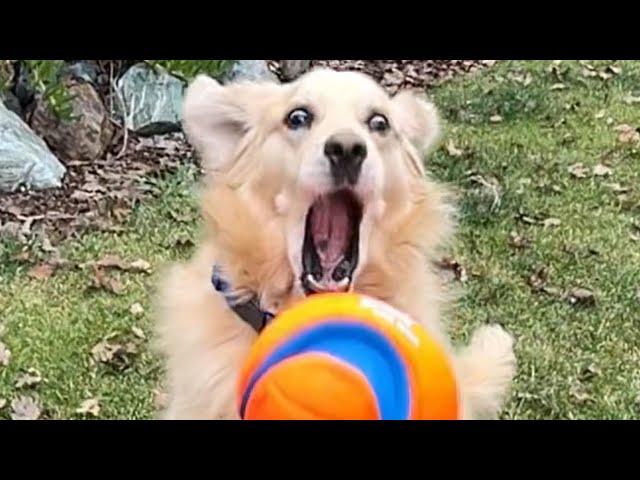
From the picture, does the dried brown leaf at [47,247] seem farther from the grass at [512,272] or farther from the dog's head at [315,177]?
the dog's head at [315,177]

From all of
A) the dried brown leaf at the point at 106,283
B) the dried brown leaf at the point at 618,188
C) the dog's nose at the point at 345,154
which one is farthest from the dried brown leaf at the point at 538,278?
the dog's nose at the point at 345,154

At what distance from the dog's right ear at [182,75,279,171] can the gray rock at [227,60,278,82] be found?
358 cm

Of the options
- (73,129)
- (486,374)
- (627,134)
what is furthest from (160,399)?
(627,134)

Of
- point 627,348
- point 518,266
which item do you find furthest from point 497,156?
point 627,348

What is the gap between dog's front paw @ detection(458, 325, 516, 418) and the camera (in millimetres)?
3797

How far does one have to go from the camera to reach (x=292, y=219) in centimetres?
351

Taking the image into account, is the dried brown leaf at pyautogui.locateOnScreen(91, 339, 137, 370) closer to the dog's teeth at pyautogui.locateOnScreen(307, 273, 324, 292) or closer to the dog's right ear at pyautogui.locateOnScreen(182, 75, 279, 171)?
the dog's right ear at pyautogui.locateOnScreen(182, 75, 279, 171)

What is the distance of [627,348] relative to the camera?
5.09 metres

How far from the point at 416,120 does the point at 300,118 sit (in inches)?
18.2

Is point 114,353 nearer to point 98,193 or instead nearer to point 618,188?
point 98,193

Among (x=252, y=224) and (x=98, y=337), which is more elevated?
(x=252, y=224)

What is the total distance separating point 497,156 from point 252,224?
410cm

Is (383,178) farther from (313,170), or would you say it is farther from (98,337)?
(98,337)

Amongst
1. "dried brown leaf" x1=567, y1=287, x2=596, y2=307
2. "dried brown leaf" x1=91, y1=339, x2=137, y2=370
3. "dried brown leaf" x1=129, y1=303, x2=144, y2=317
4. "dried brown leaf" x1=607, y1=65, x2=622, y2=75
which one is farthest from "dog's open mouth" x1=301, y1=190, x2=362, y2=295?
"dried brown leaf" x1=607, y1=65, x2=622, y2=75
